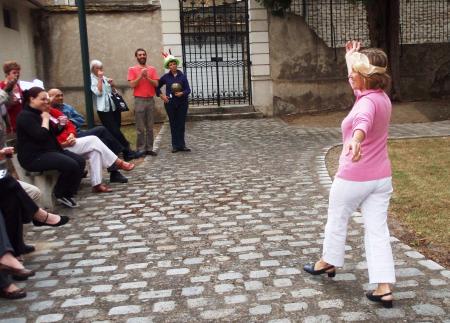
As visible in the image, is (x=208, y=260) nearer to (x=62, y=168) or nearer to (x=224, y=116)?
(x=62, y=168)

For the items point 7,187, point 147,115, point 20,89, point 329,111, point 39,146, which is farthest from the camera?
point 329,111

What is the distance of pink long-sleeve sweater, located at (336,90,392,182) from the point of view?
3.75 m

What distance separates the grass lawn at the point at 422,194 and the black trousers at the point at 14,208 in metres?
3.51

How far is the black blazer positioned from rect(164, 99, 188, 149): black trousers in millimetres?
3790

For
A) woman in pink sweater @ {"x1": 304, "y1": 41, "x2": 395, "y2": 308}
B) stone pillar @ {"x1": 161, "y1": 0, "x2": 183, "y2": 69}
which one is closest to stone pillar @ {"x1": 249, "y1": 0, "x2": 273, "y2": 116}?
stone pillar @ {"x1": 161, "y1": 0, "x2": 183, "y2": 69}

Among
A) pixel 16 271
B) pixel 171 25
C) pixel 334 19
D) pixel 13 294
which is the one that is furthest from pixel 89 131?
pixel 334 19

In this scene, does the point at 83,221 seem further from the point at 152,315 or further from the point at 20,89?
the point at 152,315

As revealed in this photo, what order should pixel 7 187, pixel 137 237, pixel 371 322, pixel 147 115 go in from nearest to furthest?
1. pixel 371 322
2. pixel 7 187
3. pixel 137 237
4. pixel 147 115

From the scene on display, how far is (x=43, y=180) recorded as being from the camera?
6.71m

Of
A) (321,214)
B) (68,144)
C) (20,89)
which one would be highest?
(20,89)

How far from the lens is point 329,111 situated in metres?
16.8

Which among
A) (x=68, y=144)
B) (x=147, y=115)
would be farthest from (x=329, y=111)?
(x=68, y=144)

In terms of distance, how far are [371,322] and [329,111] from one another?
13.7m

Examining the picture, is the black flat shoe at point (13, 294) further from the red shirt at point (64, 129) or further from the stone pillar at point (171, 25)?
the stone pillar at point (171, 25)
